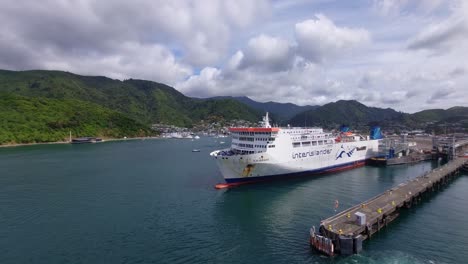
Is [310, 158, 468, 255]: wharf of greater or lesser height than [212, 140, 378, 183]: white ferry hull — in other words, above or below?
below

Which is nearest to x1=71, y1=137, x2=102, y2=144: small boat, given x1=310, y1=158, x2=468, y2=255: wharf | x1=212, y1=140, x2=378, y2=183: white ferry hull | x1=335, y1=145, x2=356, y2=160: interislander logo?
x1=212, y1=140, x2=378, y2=183: white ferry hull

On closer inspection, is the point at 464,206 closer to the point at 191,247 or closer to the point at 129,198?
the point at 191,247

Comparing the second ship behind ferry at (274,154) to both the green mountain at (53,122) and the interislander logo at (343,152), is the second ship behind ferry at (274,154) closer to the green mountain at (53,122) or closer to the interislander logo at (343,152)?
the interislander logo at (343,152)

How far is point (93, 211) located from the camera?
1238 inches

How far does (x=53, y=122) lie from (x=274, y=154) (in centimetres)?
13660

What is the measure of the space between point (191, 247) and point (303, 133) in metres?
33.7

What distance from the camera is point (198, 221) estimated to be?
92.2 ft

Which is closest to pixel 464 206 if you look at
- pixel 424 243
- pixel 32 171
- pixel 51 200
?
pixel 424 243

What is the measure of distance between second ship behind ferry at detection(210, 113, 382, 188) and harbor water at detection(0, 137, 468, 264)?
6.73 ft

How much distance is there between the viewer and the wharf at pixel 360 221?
67.9 ft

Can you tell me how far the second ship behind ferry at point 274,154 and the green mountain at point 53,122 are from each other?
114012 millimetres

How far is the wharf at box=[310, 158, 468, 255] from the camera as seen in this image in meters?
20.7

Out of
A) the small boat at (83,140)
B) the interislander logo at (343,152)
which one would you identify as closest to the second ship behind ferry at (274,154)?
the interislander logo at (343,152)

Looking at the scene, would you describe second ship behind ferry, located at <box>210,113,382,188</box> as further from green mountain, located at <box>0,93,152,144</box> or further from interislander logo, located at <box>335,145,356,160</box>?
green mountain, located at <box>0,93,152,144</box>
